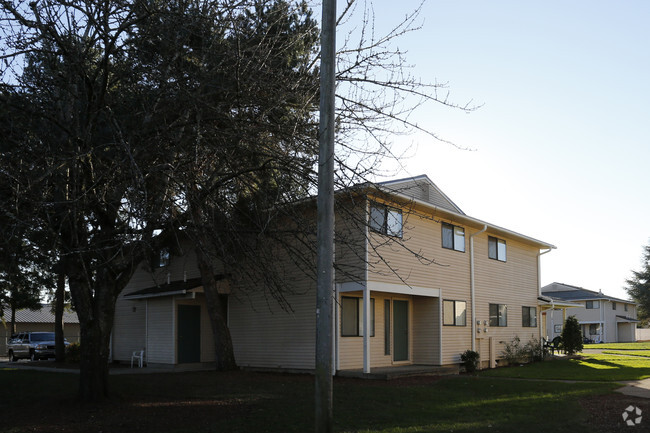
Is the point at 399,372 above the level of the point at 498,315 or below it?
below

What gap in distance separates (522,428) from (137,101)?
27.2ft

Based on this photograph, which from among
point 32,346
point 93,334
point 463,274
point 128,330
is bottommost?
point 32,346

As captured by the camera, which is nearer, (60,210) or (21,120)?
(60,210)

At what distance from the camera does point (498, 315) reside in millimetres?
24984

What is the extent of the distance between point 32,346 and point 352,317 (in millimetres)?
22353

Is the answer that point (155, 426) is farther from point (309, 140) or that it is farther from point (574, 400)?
point (574, 400)

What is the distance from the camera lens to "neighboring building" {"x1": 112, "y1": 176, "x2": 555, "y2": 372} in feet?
62.6

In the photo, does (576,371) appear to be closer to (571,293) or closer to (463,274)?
(463,274)

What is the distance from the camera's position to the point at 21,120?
33.8ft

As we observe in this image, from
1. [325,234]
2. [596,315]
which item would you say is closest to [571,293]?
[596,315]

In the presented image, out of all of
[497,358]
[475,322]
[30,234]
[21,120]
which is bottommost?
[497,358]

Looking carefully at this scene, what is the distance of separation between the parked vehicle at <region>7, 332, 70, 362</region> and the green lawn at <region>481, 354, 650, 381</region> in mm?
24063

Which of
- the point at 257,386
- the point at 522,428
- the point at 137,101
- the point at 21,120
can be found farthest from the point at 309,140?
the point at 257,386

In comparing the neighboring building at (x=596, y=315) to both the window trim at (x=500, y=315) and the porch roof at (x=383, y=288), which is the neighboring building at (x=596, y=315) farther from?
the porch roof at (x=383, y=288)
